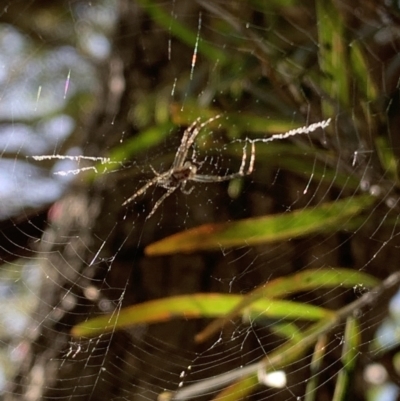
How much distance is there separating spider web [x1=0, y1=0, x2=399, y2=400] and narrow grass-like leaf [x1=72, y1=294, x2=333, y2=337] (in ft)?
0.06

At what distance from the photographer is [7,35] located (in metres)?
1.06

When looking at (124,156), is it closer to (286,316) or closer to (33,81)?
(286,316)

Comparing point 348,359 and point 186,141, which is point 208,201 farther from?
point 348,359

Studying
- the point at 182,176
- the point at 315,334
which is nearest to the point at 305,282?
the point at 315,334

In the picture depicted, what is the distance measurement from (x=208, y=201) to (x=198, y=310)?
0.71ft

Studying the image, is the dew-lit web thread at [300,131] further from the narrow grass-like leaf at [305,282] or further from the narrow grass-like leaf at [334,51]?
the narrow grass-like leaf at [305,282]

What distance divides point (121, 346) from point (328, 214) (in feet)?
1.08

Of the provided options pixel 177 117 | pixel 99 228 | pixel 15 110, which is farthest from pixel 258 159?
pixel 15 110

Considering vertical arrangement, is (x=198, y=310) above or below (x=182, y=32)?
below

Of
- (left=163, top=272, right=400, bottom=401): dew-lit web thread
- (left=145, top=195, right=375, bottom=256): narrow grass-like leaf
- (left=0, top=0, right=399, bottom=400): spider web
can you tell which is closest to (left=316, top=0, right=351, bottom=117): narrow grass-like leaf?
(left=0, top=0, right=399, bottom=400): spider web

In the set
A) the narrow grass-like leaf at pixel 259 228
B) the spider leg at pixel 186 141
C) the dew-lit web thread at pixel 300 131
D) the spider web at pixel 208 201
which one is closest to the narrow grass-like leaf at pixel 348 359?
the spider web at pixel 208 201

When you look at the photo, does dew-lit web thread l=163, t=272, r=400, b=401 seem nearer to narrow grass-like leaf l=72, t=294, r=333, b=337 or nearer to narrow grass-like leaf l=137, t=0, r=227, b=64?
narrow grass-like leaf l=72, t=294, r=333, b=337

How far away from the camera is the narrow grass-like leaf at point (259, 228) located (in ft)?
2.12

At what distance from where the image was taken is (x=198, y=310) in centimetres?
67
